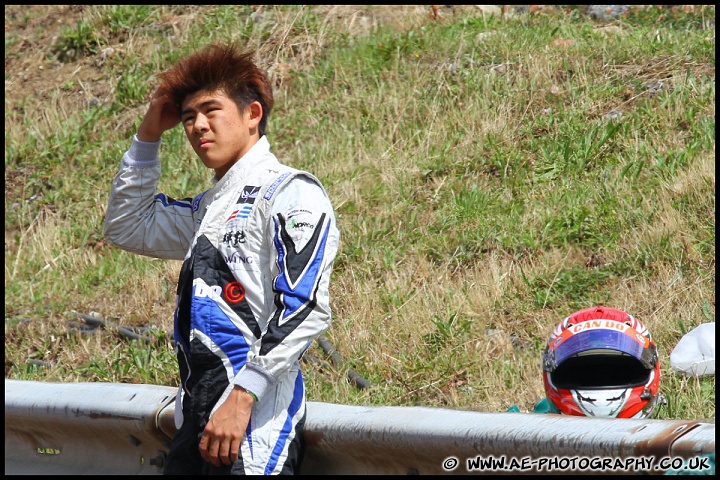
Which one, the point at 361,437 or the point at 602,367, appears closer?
the point at 361,437

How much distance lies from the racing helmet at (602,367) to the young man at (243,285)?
105cm

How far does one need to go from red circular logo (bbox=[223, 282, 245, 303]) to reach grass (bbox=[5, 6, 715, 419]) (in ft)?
5.95

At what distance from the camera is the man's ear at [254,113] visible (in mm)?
3871

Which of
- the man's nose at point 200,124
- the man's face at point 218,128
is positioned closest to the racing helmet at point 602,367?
the man's face at point 218,128

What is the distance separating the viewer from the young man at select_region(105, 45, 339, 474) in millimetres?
3275

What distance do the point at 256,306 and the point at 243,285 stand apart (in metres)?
0.09

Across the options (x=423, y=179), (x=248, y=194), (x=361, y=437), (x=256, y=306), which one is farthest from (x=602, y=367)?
(x=423, y=179)

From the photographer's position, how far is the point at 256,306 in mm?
3486

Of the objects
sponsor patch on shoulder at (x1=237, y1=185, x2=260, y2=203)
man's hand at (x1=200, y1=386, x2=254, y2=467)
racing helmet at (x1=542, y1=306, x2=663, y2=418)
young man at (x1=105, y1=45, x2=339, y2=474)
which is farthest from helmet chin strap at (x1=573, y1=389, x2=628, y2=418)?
sponsor patch on shoulder at (x1=237, y1=185, x2=260, y2=203)

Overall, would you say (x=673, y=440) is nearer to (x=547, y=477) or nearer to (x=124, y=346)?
(x=547, y=477)

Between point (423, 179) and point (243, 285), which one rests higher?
point (243, 285)

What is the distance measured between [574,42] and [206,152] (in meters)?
5.55

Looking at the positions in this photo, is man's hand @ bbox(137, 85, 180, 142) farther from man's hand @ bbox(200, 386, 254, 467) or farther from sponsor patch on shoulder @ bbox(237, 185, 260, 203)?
man's hand @ bbox(200, 386, 254, 467)

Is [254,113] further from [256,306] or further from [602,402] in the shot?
[602,402]
